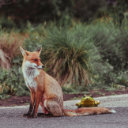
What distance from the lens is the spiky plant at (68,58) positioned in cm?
1176

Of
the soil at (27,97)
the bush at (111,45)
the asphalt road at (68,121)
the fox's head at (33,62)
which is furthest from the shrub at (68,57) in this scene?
the fox's head at (33,62)

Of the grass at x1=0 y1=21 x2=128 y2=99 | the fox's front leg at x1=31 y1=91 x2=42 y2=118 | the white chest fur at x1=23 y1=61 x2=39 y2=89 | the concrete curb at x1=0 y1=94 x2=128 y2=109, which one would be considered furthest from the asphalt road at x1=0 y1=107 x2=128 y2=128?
the grass at x1=0 y1=21 x2=128 y2=99

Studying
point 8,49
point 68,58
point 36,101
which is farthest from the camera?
point 8,49

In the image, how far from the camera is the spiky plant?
1176cm

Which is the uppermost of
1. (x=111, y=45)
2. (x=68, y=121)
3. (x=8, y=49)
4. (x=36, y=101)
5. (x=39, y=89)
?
(x=111, y=45)

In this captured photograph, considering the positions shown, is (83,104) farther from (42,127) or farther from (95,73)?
(95,73)

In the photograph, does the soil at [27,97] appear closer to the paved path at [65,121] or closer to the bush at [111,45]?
the paved path at [65,121]

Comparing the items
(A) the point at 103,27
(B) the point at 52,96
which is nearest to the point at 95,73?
(A) the point at 103,27

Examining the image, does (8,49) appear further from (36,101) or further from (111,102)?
(36,101)

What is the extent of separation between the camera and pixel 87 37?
42.9 feet

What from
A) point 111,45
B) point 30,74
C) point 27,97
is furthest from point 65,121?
point 111,45

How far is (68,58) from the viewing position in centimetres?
1176

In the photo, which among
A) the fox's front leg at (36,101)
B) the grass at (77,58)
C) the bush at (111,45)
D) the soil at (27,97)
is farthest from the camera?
the bush at (111,45)

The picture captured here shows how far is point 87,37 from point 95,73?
1473 mm
